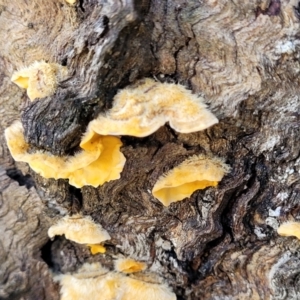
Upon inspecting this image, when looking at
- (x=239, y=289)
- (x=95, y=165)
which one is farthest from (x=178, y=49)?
(x=239, y=289)

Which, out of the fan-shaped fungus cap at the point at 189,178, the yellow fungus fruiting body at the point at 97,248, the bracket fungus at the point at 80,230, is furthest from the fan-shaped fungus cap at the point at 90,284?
the fan-shaped fungus cap at the point at 189,178

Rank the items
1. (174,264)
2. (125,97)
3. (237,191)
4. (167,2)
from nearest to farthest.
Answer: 1. (125,97)
2. (167,2)
3. (237,191)
4. (174,264)

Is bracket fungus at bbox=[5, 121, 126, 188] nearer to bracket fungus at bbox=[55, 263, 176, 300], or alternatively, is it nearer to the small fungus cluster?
the small fungus cluster

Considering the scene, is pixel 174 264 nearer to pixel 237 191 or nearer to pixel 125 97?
pixel 237 191

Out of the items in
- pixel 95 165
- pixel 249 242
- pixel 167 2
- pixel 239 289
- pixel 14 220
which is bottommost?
pixel 239 289

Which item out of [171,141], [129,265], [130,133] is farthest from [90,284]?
[130,133]

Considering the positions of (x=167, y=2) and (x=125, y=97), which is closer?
(x=125, y=97)

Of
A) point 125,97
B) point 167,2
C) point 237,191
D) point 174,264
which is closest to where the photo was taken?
point 125,97
